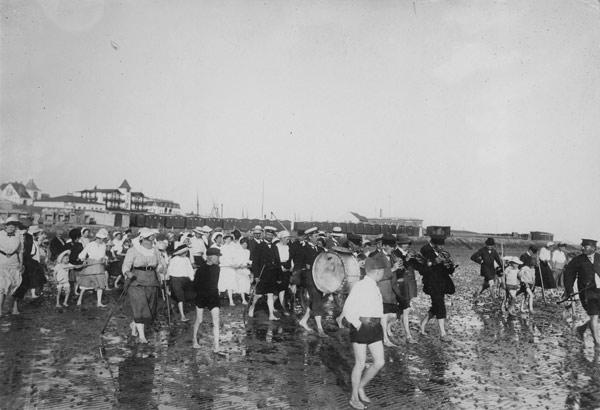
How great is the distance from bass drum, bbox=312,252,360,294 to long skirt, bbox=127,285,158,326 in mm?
3388

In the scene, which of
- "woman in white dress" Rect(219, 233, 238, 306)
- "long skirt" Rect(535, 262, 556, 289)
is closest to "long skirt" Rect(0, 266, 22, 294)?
"woman in white dress" Rect(219, 233, 238, 306)

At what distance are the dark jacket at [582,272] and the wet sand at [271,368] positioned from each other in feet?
4.13

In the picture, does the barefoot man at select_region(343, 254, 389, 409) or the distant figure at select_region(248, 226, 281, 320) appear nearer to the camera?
the barefoot man at select_region(343, 254, 389, 409)

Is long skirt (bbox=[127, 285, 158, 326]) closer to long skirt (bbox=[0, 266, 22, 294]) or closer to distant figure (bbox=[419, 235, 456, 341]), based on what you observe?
long skirt (bbox=[0, 266, 22, 294])

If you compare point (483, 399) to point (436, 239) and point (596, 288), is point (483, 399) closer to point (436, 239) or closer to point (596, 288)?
point (436, 239)

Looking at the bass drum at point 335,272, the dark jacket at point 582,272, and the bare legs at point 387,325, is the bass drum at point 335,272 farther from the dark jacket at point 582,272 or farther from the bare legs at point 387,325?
the dark jacket at point 582,272

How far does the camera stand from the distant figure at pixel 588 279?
9.18 meters

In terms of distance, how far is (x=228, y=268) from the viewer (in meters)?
13.9

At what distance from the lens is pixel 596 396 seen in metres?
6.32

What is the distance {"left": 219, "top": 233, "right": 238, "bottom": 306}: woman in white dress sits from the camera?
45.2ft

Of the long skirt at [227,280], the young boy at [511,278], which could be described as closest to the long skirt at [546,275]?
the young boy at [511,278]

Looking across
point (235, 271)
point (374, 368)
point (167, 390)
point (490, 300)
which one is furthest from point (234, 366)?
point (490, 300)

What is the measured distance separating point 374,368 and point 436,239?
469cm

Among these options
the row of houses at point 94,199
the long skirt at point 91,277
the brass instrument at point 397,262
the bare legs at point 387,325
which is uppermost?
the row of houses at point 94,199
